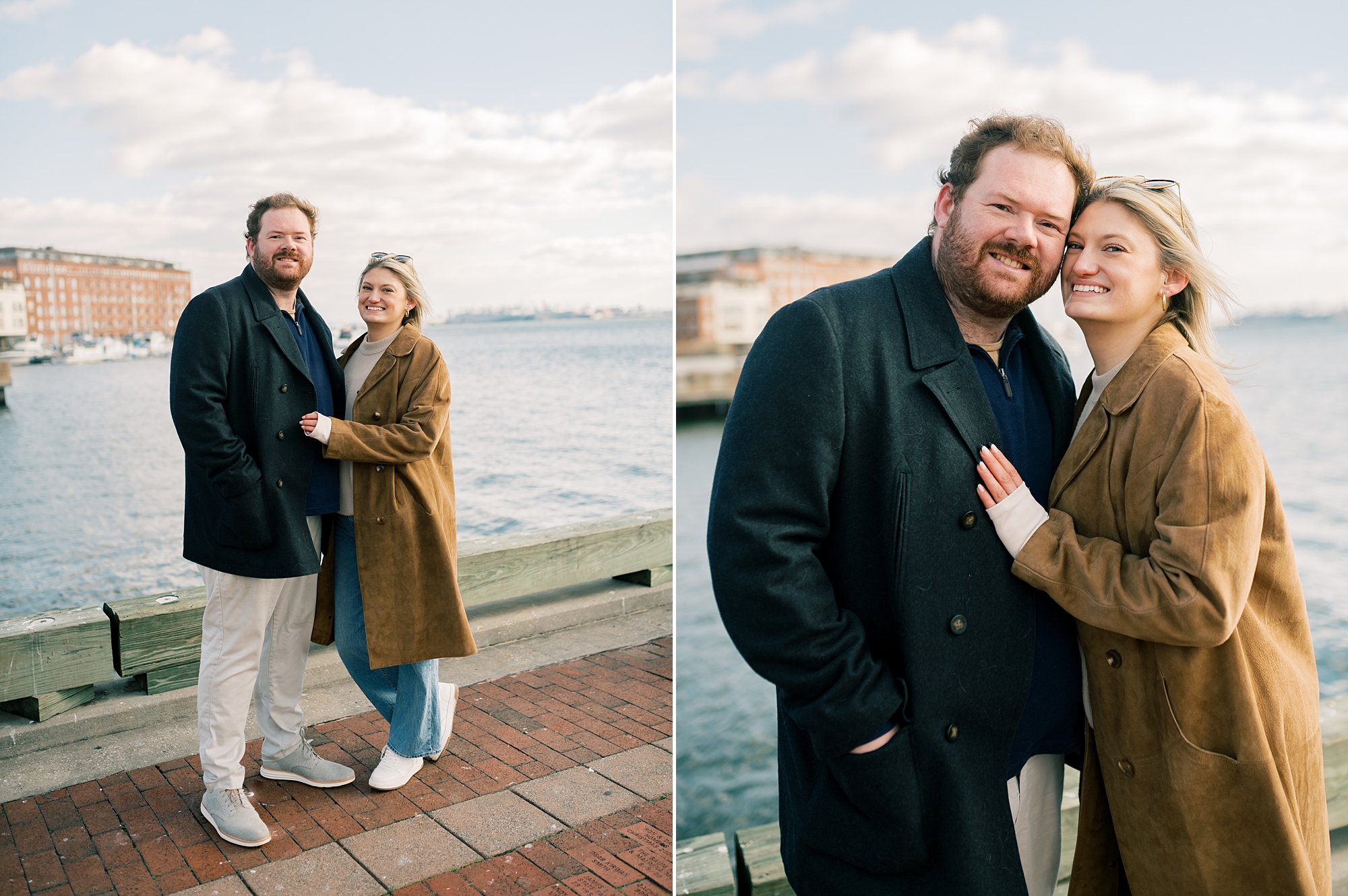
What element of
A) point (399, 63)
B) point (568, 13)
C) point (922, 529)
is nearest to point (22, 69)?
point (399, 63)

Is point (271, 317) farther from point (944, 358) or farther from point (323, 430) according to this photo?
point (944, 358)

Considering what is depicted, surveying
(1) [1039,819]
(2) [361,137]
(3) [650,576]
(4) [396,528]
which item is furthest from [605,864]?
(2) [361,137]

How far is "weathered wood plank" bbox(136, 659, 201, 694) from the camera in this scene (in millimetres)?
3635

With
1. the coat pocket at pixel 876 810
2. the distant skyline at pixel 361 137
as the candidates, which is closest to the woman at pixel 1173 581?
the coat pocket at pixel 876 810

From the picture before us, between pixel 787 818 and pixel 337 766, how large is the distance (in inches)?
74.9

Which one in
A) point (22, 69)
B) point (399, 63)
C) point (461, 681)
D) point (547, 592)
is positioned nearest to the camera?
point (461, 681)

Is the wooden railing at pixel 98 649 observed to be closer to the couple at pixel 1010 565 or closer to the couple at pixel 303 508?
the couple at pixel 303 508

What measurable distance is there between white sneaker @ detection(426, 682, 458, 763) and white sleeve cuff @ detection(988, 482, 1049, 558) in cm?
228

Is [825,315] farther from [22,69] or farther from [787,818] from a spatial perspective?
[22,69]

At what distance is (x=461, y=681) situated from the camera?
425cm

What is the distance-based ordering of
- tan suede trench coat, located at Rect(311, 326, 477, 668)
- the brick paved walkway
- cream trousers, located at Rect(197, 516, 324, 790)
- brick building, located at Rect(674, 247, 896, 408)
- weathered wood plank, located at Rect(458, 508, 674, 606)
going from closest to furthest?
the brick paved walkway, cream trousers, located at Rect(197, 516, 324, 790), tan suede trench coat, located at Rect(311, 326, 477, 668), weathered wood plank, located at Rect(458, 508, 674, 606), brick building, located at Rect(674, 247, 896, 408)

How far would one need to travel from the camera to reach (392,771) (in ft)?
10.7

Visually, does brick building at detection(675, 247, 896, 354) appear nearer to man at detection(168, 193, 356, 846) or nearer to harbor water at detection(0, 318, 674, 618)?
harbor water at detection(0, 318, 674, 618)

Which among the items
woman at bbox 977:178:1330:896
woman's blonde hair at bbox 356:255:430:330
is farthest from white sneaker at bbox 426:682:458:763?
woman at bbox 977:178:1330:896
